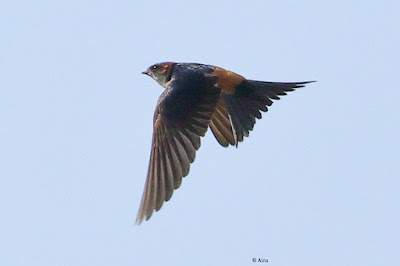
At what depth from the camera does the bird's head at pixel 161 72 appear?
Result: 29.9 feet

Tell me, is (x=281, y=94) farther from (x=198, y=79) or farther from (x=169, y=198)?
(x=169, y=198)

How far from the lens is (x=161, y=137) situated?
805 cm

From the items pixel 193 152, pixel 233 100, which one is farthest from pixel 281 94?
pixel 193 152

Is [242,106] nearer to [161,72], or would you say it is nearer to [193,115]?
[193,115]

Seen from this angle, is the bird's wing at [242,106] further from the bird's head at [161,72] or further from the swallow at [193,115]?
the bird's head at [161,72]

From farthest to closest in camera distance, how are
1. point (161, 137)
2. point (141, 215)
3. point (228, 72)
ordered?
point (228, 72) → point (161, 137) → point (141, 215)

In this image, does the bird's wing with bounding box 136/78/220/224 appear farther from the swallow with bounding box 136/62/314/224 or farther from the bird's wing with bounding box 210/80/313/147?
the bird's wing with bounding box 210/80/313/147

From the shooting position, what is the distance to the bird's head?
359 inches

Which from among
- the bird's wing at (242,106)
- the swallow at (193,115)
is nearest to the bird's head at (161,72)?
the swallow at (193,115)

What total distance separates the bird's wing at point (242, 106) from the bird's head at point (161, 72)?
0.74 m

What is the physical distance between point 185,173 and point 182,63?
1.56 metres

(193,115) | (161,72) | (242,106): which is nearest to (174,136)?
(193,115)

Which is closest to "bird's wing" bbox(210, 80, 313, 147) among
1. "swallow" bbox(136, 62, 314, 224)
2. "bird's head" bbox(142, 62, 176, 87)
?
"swallow" bbox(136, 62, 314, 224)

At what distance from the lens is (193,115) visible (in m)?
8.05
